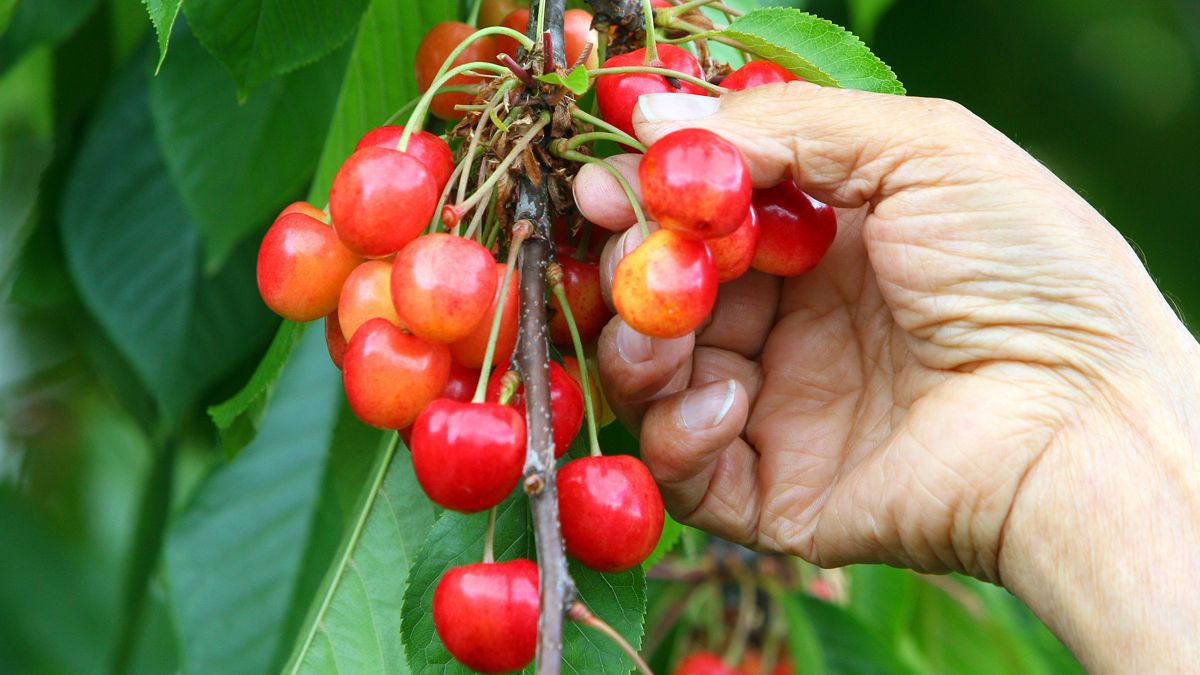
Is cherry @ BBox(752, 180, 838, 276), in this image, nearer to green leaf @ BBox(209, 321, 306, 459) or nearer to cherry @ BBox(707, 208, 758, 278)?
cherry @ BBox(707, 208, 758, 278)

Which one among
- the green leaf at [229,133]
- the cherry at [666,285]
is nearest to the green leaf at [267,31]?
the green leaf at [229,133]

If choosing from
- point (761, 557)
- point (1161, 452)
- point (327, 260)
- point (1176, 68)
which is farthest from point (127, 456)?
point (1176, 68)

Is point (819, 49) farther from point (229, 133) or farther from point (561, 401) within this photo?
point (229, 133)

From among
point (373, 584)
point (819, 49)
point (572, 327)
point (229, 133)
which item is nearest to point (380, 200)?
point (572, 327)

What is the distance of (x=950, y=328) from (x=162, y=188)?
161 cm

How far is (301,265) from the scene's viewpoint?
4.04 ft

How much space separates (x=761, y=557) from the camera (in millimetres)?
3473

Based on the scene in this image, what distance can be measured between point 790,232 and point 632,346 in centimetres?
24

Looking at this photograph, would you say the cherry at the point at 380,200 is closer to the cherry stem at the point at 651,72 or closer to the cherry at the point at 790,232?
the cherry stem at the point at 651,72

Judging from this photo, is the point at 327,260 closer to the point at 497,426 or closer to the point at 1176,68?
the point at 497,426

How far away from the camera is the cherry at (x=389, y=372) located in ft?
3.65

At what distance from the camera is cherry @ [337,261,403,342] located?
1.18 m

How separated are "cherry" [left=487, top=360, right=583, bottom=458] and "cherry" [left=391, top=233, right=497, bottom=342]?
3.8 inches

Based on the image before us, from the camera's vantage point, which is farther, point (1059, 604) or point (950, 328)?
point (950, 328)
